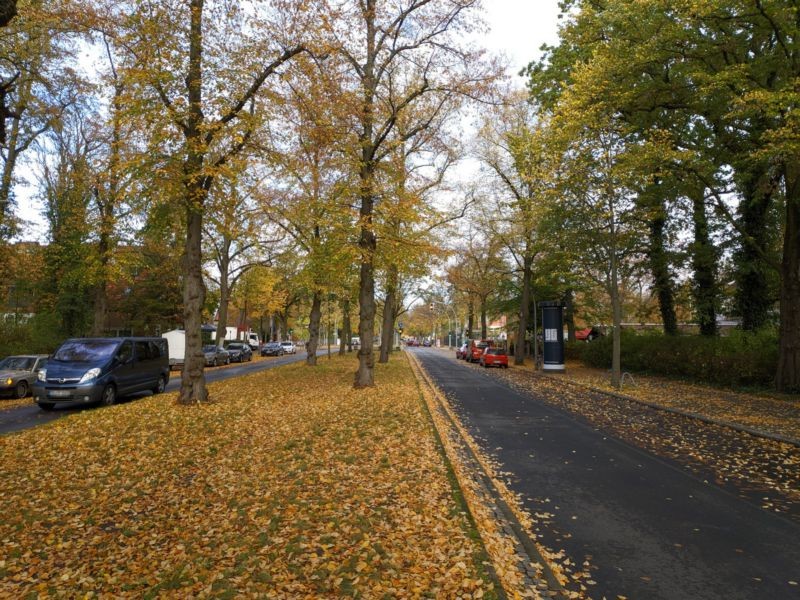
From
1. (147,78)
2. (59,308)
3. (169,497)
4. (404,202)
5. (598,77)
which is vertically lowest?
(169,497)

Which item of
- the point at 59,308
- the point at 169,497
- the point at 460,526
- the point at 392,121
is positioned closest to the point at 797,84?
the point at 392,121

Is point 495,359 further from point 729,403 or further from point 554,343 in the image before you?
point 729,403

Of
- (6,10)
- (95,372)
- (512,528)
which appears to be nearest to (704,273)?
(512,528)

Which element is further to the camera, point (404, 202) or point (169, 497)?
point (404, 202)

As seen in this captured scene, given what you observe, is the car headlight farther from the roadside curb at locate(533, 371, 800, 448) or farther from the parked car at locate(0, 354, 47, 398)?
the roadside curb at locate(533, 371, 800, 448)

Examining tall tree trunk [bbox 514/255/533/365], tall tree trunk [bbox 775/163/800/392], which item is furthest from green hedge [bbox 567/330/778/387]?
→ tall tree trunk [bbox 514/255/533/365]

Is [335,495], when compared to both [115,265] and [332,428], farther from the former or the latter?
[115,265]

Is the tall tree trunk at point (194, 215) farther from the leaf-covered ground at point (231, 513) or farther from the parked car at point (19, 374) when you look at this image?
the parked car at point (19, 374)

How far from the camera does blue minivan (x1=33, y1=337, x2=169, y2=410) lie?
12172 millimetres

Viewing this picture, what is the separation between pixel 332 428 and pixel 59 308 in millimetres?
24211

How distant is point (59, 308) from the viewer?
26.4m

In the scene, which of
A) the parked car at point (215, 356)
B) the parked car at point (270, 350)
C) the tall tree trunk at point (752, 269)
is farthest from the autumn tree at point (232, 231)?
the tall tree trunk at point (752, 269)

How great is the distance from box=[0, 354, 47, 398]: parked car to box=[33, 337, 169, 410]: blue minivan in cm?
332

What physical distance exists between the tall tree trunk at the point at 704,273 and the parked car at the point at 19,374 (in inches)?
1046
